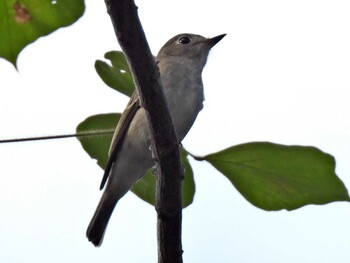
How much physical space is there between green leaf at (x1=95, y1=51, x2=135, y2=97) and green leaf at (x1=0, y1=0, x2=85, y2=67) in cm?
48

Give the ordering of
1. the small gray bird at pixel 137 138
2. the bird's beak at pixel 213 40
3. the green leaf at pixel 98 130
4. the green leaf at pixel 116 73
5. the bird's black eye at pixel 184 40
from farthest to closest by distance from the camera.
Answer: the bird's black eye at pixel 184 40, the bird's beak at pixel 213 40, the small gray bird at pixel 137 138, the green leaf at pixel 116 73, the green leaf at pixel 98 130

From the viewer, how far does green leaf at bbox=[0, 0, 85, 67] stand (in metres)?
1.97

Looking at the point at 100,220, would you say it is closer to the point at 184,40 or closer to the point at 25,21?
the point at 184,40

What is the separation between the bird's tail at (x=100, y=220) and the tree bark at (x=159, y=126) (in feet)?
6.57

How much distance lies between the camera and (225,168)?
2.24 meters

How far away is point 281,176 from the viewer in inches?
85.9

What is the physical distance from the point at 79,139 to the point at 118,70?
31 centimetres

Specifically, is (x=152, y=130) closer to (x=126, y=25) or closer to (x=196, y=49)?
(x=126, y=25)

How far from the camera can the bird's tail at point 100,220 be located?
4.45 meters

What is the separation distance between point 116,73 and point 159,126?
336 millimetres

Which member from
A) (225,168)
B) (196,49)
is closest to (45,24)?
(225,168)

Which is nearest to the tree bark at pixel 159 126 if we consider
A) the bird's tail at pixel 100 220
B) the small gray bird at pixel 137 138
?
the small gray bird at pixel 137 138

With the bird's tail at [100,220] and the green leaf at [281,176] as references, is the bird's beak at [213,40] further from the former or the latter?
the green leaf at [281,176]

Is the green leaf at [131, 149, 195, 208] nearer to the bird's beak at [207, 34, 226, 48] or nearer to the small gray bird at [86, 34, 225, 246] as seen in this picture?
the small gray bird at [86, 34, 225, 246]
